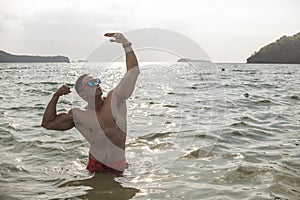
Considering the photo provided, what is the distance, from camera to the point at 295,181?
5.53 m

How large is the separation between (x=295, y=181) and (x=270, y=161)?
1067 mm

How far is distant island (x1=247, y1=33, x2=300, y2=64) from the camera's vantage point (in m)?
150

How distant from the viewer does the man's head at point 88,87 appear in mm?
5461

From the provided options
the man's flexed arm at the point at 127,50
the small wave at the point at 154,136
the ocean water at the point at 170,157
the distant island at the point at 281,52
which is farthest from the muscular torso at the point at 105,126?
the distant island at the point at 281,52

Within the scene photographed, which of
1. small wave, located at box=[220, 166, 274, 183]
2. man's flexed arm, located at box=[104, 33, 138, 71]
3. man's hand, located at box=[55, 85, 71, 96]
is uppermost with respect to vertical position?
man's flexed arm, located at box=[104, 33, 138, 71]

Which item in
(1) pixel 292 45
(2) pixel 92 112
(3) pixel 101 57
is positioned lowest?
(2) pixel 92 112

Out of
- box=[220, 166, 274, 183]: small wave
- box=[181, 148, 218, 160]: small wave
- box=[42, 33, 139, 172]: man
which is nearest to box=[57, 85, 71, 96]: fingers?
box=[42, 33, 139, 172]: man

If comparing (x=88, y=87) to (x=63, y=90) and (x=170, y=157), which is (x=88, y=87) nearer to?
(x=63, y=90)

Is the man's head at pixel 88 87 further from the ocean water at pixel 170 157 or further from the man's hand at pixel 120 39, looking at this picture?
the man's hand at pixel 120 39

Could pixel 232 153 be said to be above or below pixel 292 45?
below

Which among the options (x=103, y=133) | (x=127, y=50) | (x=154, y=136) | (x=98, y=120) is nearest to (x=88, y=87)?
(x=98, y=120)

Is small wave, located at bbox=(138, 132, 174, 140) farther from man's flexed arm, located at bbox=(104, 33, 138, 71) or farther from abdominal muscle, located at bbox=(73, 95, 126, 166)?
man's flexed arm, located at bbox=(104, 33, 138, 71)

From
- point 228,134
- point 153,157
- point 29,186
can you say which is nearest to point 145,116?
point 228,134

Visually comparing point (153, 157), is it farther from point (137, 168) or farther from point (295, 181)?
point (295, 181)
